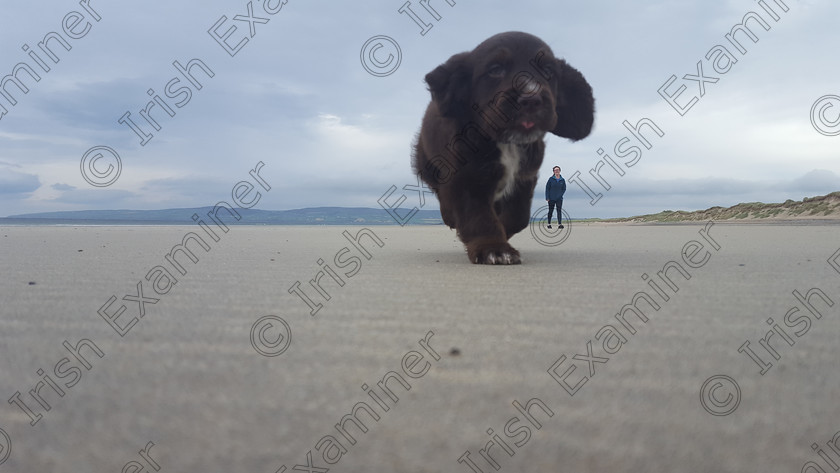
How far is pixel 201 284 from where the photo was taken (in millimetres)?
1899

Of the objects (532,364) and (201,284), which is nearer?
(532,364)

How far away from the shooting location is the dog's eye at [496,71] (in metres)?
2.84

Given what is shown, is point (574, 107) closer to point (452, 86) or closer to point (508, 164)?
point (508, 164)

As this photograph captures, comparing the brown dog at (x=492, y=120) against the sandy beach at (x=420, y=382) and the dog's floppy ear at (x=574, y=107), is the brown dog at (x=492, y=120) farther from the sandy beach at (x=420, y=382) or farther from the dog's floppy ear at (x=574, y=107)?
the sandy beach at (x=420, y=382)

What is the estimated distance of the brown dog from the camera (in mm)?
2791

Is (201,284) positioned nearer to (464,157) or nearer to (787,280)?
(464,157)

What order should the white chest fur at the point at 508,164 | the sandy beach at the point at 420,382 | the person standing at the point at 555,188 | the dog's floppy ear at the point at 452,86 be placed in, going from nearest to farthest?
the sandy beach at the point at 420,382
the dog's floppy ear at the point at 452,86
the white chest fur at the point at 508,164
the person standing at the point at 555,188

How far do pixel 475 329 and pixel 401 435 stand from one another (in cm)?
52

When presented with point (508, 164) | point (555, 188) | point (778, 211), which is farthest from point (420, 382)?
point (778, 211)

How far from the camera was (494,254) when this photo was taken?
2818mm

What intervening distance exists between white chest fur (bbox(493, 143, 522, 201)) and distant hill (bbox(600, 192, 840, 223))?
1437 centimetres

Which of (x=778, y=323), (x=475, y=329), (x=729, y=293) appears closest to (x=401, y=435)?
(x=475, y=329)

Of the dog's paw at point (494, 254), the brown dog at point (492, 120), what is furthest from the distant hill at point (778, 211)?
the dog's paw at point (494, 254)

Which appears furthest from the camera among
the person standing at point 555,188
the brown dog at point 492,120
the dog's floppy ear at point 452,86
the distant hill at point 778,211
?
the distant hill at point 778,211
